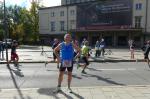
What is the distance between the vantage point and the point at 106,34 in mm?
64750

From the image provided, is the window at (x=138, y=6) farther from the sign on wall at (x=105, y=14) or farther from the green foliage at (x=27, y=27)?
the green foliage at (x=27, y=27)

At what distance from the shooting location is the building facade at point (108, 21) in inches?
2349

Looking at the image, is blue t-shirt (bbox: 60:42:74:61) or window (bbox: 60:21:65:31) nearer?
blue t-shirt (bbox: 60:42:74:61)

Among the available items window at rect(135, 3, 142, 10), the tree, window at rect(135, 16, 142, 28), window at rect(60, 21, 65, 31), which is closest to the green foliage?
the tree

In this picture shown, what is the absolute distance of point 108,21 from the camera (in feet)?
210

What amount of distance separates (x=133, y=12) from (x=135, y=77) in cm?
4868

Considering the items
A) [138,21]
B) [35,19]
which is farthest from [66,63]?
[35,19]

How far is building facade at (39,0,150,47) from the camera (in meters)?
59.7

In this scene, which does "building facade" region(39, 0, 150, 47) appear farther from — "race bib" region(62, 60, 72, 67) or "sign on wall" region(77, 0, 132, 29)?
"race bib" region(62, 60, 72, 67)

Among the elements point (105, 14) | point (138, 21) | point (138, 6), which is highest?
point (138, 6)

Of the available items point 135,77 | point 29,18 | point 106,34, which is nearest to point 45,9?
point 29,18

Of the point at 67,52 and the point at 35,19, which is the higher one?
the point at 35,19

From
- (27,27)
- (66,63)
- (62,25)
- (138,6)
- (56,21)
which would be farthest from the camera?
(27,27)

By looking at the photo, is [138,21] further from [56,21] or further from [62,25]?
[56,21]
